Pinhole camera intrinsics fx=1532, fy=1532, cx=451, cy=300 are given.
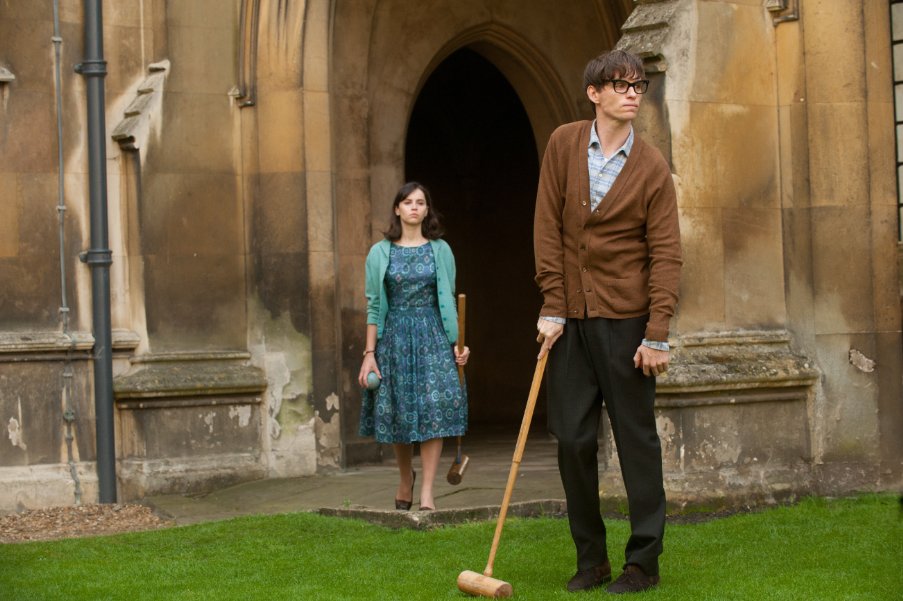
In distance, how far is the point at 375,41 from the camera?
11492 mm

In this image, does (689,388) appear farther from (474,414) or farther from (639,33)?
(474,414)

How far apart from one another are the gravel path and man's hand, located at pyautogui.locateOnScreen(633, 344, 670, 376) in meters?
4.06

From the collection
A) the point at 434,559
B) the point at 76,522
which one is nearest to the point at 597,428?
the point at 434,559

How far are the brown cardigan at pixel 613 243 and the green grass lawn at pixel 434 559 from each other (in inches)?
44.2

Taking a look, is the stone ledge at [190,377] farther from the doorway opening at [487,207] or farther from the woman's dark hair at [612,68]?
the doorway opening at [487,207]

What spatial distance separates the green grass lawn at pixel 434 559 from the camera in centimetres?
603

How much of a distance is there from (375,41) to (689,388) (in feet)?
14.5

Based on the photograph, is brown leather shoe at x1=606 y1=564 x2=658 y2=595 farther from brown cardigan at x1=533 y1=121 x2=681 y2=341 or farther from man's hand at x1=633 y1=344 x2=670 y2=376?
brown cardigan at x1=533 y1=121 x2=681 y2=341

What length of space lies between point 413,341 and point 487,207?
9404 mm

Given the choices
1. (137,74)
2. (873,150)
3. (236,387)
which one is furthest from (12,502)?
(873,150)

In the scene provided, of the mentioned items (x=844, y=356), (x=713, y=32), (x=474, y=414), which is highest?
(x=713, y=32)

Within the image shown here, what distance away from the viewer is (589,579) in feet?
19.6

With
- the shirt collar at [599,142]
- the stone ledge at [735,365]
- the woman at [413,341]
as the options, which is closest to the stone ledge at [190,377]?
the woman at [413,341]

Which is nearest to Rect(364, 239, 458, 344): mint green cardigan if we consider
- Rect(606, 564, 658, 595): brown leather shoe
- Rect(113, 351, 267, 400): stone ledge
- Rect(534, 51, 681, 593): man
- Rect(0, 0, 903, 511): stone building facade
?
Rect(0, 0, 903, 511): stone building facade
